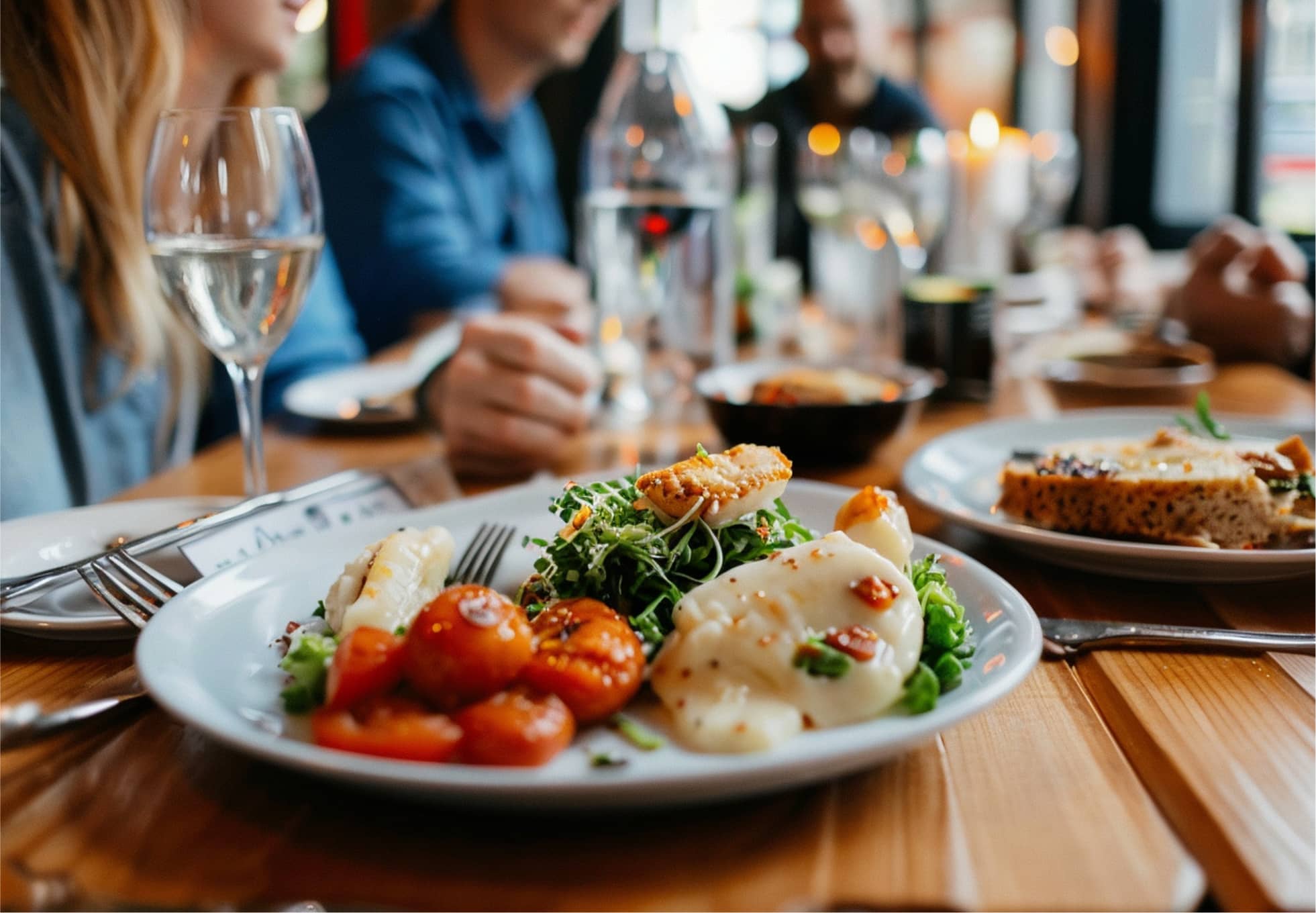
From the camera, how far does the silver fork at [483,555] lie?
0.86m

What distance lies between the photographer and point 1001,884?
49 cm

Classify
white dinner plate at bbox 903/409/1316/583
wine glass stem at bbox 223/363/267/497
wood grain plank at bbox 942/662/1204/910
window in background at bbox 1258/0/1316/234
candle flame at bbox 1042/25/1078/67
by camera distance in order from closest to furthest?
wood grain plank at bbox 942/662/1204/910 → white dinner plate at bbox 903/409/1316/583 → wine glass stem at bbox 223/363/267/497 → window in background at bbox 1258/0/1316/234 → candle flame at bbox 1042/25/1078/67

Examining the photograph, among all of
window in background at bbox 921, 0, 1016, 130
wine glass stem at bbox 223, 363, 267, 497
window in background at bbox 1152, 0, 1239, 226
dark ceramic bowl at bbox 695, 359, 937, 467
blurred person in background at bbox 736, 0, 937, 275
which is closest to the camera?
wine glass stem at bbox 223, 363, 267, 497

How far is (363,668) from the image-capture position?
0.56 metres

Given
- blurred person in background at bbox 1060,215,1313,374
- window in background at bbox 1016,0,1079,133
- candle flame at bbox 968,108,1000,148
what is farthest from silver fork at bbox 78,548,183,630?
window in background at bbox 1016,0,1079,133

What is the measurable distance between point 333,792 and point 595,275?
1.41m

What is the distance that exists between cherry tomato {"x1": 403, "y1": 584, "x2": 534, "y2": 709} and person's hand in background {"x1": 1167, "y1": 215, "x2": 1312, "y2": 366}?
199 centimetres

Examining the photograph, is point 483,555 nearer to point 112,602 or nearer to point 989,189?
point 112,602

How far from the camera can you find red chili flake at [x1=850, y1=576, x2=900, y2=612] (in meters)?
0.62

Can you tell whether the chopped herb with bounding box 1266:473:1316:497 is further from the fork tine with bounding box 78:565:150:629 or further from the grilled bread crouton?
the fork tine with bounding box 78:565:150:629

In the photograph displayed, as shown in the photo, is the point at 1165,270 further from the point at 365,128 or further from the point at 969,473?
the point at 969,473

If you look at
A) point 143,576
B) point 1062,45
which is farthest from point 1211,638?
point 1062,45

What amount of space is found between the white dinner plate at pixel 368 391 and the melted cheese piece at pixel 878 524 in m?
0.86

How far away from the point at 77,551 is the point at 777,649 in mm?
604
